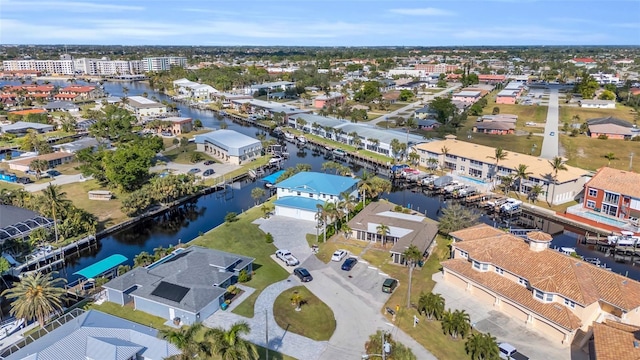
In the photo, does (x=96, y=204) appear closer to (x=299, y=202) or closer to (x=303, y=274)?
(x=299, y=202)

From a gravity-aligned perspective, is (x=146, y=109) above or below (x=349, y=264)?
above

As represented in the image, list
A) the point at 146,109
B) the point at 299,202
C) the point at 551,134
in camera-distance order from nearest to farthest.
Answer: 1. the point at 299,202
2. the point at 551,134
3. the point at 146,109

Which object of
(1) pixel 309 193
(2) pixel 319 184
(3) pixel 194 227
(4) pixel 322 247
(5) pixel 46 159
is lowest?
(3) pixel 194 227

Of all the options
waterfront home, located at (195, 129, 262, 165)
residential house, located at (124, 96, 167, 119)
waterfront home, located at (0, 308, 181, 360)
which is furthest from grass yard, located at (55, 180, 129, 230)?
residential house, located at (124, 96, 167, 119)

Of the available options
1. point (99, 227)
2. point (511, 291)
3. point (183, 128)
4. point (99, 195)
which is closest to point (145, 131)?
point (183, 128)

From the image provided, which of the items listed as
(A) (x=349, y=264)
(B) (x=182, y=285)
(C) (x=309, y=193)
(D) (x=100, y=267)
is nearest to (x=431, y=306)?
(A) (x=349, y=264)

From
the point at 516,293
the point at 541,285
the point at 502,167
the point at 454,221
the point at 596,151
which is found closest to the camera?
the point at 541,285

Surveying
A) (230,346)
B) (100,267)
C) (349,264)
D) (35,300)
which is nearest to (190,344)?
(230,346)

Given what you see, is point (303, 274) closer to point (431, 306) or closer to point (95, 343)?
point (431, 306)

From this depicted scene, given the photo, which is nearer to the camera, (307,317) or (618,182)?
(307,317)
